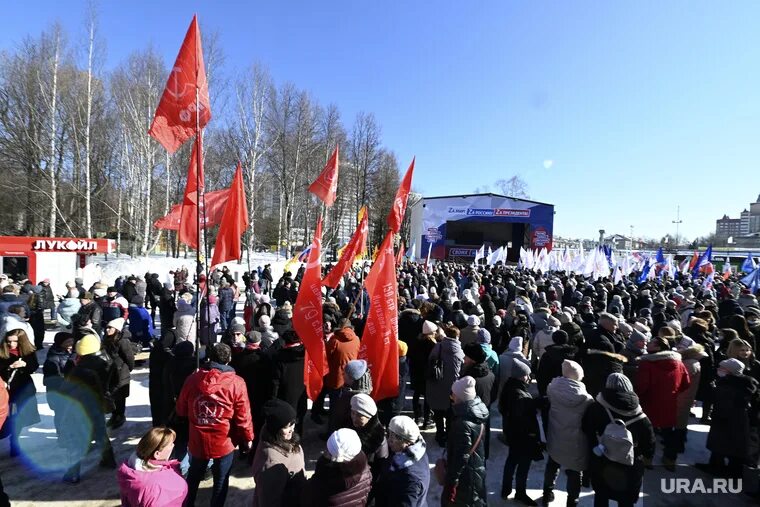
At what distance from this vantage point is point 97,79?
20.1 m

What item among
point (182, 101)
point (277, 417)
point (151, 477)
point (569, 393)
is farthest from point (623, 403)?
point (182, 101)

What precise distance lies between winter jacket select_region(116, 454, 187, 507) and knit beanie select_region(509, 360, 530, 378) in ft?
10.1

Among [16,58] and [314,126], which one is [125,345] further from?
[16,58]

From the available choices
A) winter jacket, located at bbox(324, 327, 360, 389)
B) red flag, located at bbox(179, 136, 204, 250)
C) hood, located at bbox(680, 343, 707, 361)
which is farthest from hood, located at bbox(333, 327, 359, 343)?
hood, located at bbox(680, 343, 707, 361)

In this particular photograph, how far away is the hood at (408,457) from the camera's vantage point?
2.65m

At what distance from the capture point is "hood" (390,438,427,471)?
2.65 metres

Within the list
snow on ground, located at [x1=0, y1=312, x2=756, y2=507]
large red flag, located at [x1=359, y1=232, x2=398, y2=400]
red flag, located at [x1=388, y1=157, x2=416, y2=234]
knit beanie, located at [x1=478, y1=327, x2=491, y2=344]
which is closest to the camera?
snow on ground, located at [x1=0, y1=312, x2=756, y2=507]

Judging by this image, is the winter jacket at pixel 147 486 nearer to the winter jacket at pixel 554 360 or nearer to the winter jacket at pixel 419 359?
the winter jacket at pixel 419 359

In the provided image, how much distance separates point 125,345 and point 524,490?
4887 millimetres

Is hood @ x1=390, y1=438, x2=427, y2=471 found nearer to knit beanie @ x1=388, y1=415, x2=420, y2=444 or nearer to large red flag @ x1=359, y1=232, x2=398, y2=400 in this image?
knit beanie @ x1=388, y1=415, x2=420, y2=444

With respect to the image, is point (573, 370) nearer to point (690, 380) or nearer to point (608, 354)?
point (608, 354)

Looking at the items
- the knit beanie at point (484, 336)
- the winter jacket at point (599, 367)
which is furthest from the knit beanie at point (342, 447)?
the winter jacket at point (599, 367)

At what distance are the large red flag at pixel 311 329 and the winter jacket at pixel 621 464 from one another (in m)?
2.73

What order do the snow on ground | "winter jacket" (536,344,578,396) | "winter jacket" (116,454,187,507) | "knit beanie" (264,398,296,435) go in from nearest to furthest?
"winter jacket" (116,454,187,507), "knit beanie" (264,398,296,435), the snow on ground, "winter jacket" (536,344,578,396)
